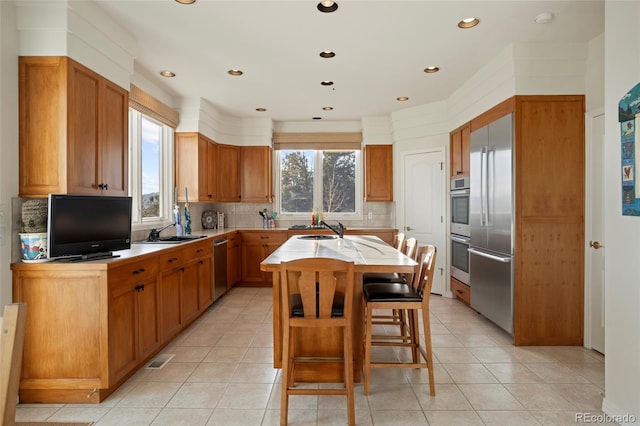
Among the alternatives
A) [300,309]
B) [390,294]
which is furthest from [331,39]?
[300,309]

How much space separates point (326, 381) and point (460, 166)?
3.26 m

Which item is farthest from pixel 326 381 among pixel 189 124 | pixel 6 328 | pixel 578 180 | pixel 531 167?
pixel 189 124

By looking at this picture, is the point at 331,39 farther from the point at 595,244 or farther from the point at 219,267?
the point at 219,267

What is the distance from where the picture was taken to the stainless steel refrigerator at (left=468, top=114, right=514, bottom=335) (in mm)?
3391

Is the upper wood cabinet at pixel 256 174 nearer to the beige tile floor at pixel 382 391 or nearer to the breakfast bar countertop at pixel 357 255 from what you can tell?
the breakfast bar countertop at pixel 357 255

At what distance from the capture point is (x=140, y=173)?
417cm

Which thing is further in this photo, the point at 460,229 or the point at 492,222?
the point at 460,229

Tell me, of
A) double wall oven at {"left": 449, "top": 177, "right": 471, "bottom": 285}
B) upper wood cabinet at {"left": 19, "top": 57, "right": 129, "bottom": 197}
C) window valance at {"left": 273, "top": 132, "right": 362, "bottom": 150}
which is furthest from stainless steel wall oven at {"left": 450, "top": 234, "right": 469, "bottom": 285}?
upper wood cabinet at {"left": 19, "top": 57, "right": 129, "bottom": 197}

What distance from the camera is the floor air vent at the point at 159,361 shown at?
2.91m

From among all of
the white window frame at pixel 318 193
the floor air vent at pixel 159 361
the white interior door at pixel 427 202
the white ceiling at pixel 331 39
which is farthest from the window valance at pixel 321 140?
the floor air vent at pixel 159 361

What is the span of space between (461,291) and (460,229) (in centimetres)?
79

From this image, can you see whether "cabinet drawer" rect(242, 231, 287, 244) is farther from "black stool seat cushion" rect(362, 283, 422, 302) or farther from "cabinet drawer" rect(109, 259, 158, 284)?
"black stool seat cushion" rect(362, 283, 422, 302)

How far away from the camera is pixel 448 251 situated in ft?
16.6

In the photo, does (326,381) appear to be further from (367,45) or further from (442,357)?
(367,45)
